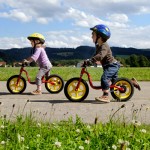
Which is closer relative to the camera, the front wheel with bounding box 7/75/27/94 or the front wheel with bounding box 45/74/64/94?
the front wheel with bounding box 7/75/27/94

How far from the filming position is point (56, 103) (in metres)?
8.20

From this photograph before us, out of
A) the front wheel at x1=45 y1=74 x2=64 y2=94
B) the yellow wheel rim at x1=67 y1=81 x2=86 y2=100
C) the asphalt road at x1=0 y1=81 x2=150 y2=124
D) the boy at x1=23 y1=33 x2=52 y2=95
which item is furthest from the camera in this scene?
the front wheel at x1=45 y1=74 x2=64 y2=94

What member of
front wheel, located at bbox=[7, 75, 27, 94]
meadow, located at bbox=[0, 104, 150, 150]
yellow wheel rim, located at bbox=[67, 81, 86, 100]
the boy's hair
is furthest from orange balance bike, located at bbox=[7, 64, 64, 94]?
meadow, located at bbox=[0, 104, 150, 150]

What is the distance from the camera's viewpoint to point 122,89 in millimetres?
8781

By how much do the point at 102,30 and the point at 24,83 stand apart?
3.01 metres

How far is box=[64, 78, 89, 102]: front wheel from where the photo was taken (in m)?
8.66

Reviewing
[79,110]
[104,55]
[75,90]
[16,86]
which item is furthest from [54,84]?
[79,110]

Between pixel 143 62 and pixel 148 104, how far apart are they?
126 m

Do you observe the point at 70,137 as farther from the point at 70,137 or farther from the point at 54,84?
the point at 54,84

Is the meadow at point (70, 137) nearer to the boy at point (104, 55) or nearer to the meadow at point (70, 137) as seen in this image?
the meadow at point (70, 137)

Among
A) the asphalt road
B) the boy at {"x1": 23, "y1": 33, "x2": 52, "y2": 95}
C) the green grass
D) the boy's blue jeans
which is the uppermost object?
the boy at {"x1": 23, "y1": 33, "x2": 52, "y2": 95}

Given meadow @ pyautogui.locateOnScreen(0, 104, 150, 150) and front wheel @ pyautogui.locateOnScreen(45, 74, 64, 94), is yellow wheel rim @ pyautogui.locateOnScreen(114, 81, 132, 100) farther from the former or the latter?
meadow @ pyautogui.locateOnScreen(0, 104, 150, 150)

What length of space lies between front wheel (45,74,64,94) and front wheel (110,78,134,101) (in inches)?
96.9

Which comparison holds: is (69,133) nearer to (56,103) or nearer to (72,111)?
(72,111)
